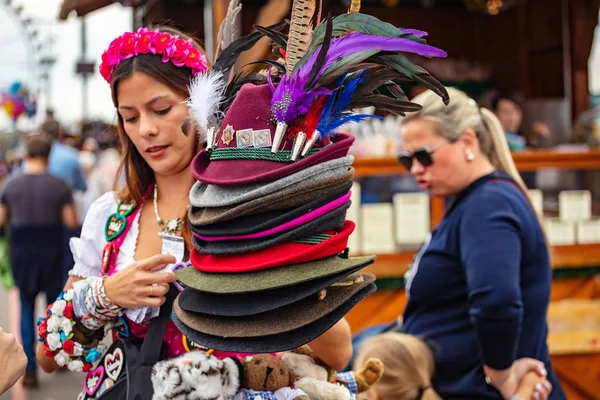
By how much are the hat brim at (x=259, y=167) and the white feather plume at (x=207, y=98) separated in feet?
0.37

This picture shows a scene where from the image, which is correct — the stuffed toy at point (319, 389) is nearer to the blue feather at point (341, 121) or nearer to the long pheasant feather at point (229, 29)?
the blue feather at point (341, 121)

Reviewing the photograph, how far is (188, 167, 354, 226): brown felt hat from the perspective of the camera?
4.09 ft

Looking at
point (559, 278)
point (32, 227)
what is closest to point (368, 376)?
point (559, 278)

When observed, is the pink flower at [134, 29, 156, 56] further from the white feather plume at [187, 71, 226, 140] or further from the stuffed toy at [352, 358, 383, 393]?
the stuffed toy at [352, 358, 383, 393]

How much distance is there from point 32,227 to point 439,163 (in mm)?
3932

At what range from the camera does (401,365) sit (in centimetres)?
226

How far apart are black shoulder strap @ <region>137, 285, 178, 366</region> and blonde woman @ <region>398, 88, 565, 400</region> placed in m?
1.10

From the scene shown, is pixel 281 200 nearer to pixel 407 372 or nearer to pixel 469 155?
pixel 407 372

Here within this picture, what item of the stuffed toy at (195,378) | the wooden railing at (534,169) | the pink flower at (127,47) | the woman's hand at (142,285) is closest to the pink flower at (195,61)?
the pink flower at (127,47)

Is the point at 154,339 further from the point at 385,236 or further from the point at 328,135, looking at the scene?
the point at 385,236

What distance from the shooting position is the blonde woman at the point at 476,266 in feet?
7.39

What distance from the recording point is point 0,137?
32.4 metres

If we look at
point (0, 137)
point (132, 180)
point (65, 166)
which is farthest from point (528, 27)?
point (0, 137)

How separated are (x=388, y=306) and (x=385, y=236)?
42 cm
